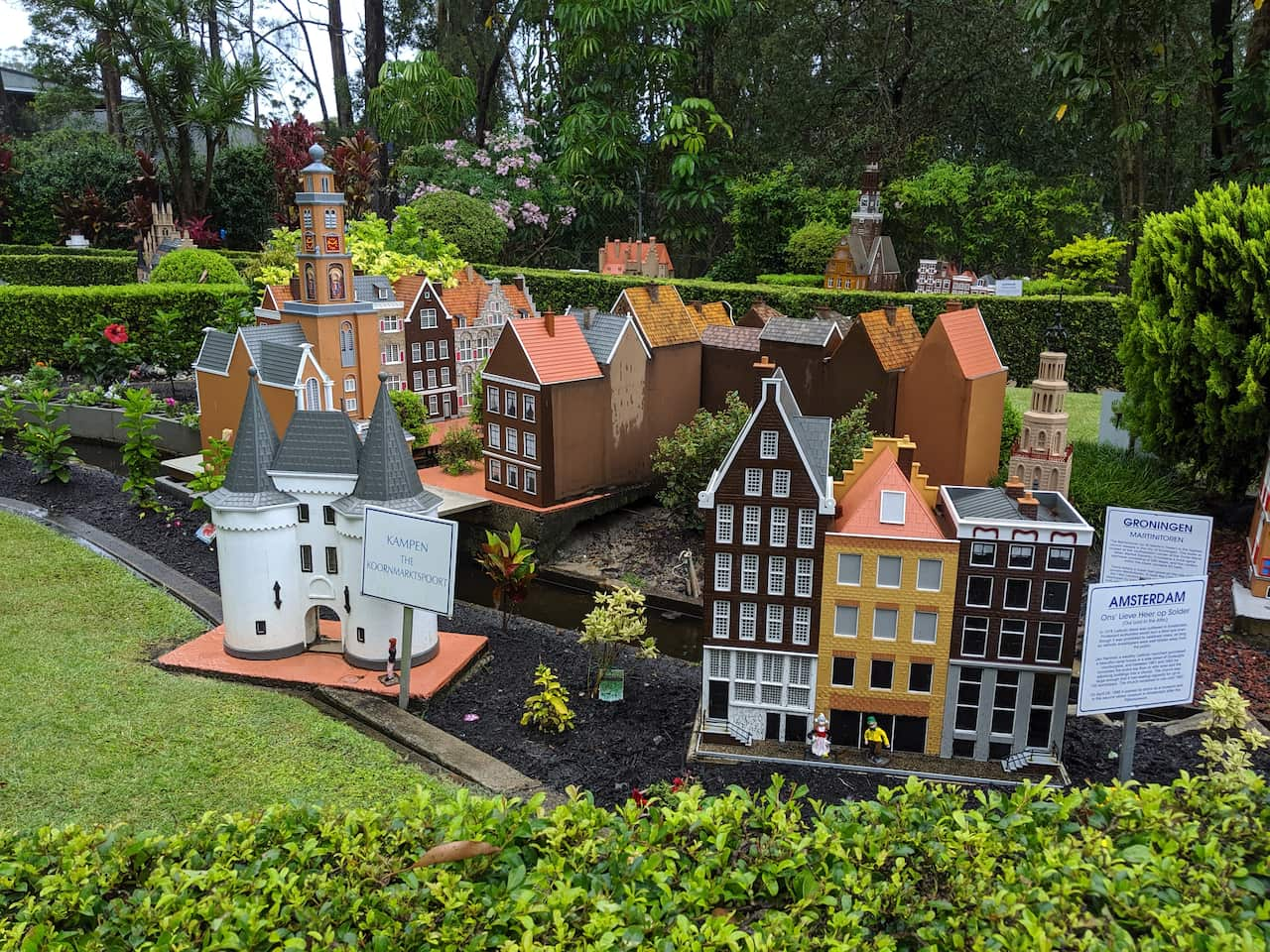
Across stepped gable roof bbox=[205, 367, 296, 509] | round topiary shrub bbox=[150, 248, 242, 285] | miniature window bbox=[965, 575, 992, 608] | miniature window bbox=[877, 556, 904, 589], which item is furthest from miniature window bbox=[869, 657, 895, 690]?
round topiary shrub bbox=[150, 248, 242, 285]

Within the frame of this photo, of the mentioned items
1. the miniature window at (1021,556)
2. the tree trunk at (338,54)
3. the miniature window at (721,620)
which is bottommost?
the miniature window at (721,620)

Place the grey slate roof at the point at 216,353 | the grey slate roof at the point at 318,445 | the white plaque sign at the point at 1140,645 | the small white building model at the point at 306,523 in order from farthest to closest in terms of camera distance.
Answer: the grey slate roof at the point at 216,353 → the grey slate roof at the point at 318,445 → the small white building model at the point at 306,523 → the white plaque sign at the point at 1140,645

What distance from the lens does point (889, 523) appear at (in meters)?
10.7

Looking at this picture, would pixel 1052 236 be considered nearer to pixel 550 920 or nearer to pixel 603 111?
pixel 603 111

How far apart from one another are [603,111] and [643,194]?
4107 millimetres

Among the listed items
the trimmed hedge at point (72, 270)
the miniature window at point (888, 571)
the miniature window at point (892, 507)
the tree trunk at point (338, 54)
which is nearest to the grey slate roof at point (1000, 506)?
the miniature window at point (892, 507)

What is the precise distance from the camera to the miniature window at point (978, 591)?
10.5 metres

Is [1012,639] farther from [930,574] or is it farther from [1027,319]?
[1027,319]

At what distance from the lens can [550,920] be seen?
5020mm

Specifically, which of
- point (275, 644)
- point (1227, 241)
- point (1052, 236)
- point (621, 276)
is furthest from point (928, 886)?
point (1052, 236)

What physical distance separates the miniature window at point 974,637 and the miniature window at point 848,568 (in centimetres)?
122

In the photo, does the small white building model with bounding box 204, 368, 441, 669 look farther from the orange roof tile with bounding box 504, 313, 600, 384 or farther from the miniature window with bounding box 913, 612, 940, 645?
the miniature window with bounding box 913, 612, 940, 645

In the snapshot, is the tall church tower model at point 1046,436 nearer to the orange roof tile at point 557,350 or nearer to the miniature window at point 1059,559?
the miniature window at point 1059,559

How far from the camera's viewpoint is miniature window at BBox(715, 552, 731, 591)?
11.2 m
